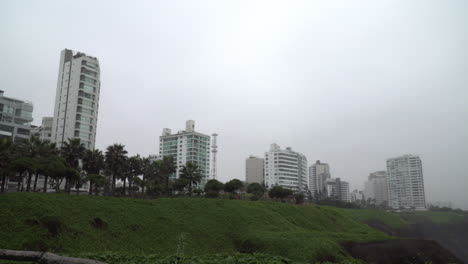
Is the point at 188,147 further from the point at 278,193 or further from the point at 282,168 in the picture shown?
the point at 278,193

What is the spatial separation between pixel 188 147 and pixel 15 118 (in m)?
80.4

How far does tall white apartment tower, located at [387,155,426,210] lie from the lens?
18081cm

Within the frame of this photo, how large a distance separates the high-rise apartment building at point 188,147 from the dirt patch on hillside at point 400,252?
125 metres

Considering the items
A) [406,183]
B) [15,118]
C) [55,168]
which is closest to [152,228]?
[55,168]

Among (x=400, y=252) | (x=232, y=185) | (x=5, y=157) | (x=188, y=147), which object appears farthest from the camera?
(x=188, y=147)

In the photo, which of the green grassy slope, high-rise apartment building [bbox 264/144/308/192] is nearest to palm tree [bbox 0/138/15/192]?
the green grassy slope

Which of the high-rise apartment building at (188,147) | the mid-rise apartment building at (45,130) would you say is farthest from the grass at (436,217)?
the mid-rise apartment building at (45,130)

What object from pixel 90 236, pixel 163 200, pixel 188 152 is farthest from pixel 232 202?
pixel 188 152

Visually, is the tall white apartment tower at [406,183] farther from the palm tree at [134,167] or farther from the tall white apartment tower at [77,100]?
the tall white apartment tower at [77,100]

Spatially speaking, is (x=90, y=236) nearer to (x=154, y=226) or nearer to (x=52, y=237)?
(x=52, y=237)

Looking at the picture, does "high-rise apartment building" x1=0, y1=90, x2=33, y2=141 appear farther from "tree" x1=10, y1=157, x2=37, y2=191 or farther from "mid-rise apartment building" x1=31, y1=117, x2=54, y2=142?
"tree" x1=10, y1=157, x2=37, y2=191

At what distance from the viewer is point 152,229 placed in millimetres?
45250

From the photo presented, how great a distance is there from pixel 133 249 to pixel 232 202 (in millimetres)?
26401

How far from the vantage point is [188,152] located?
170 meters
